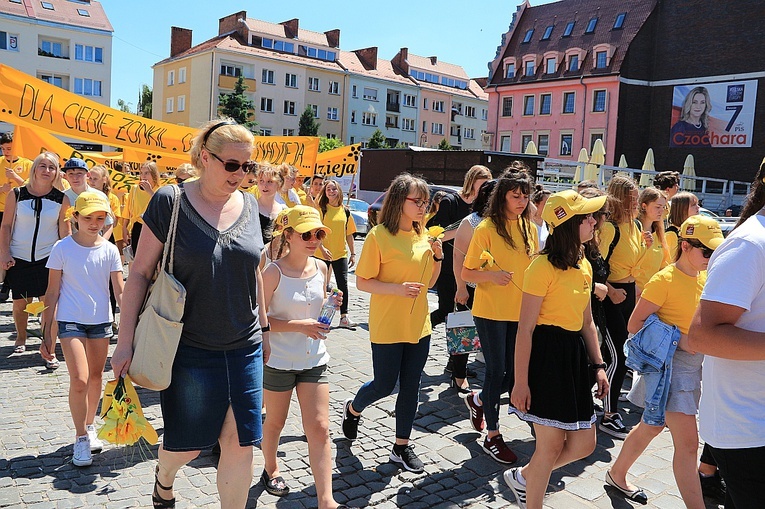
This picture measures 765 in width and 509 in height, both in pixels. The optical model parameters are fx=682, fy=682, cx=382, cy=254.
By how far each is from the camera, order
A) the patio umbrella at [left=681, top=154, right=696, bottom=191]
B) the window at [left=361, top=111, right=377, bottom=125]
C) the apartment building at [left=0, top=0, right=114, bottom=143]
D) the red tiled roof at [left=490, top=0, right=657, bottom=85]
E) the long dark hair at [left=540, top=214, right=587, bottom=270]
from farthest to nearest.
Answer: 1. the window at [left=361, top=111, right=377, bottom=125]
2. the apartment building at [left=0, top=0, right=114, bottom=143]
3. the red tiled roof at [left=490, top=0, right=657, bottom=85]
4. the patio umbrella at [left=681, top=154, right=696, bottom=191]
5. the long dark hair at [left=540, top=214, right=587, bottom=270]

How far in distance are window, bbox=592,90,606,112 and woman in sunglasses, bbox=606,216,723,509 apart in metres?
47.5

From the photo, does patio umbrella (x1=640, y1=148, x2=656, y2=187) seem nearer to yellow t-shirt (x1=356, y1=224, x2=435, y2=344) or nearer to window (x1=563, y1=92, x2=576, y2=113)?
window (x1=563, y1=92, x2=576, y2=113)

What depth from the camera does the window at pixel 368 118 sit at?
66812mm

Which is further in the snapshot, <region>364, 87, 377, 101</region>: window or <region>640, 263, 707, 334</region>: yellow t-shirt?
<region>364, 87, 377, 101</region>: window

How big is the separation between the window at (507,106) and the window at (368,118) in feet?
52.1

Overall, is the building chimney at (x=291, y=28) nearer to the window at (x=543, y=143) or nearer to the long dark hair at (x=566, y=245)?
the window at (x=543, y=143)

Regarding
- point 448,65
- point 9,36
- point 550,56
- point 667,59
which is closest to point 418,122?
point 448,65

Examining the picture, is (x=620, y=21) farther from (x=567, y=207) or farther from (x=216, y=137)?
(x=216, y=137)

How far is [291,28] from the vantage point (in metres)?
64.2

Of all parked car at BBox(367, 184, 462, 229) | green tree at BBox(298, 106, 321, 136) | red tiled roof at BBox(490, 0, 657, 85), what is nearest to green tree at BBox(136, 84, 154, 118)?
green tree at BBox(298, 106, 321, 136)

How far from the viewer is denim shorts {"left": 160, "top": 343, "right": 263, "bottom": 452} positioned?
125 inches

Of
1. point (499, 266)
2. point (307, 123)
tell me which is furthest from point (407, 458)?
point (307, 123)

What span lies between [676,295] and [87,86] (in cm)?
6014

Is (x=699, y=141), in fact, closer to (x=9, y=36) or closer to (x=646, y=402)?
(x=646, y=402)
